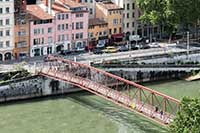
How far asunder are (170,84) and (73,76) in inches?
522

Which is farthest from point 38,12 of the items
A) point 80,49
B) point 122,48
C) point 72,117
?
point 72,117

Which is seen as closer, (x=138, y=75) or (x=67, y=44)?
(x=138, y=75)

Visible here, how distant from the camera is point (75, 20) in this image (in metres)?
81.6

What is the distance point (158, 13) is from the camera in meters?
85.4

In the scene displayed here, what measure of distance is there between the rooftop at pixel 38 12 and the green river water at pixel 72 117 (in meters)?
13.0

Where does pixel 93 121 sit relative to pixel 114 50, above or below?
below

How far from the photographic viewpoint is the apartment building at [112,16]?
86.1m

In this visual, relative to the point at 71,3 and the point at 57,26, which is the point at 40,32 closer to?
the point at 57,26

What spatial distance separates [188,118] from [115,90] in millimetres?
22449

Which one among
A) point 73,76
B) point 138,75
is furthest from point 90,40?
point 73,76

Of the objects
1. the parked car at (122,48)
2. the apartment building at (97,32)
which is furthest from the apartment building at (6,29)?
the parked car at (122,48)

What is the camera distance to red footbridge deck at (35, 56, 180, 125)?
184 feet

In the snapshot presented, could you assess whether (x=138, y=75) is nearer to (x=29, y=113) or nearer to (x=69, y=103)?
(x=69, y=103)

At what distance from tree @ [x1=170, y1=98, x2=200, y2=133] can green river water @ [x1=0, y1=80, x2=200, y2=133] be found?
540 inches
